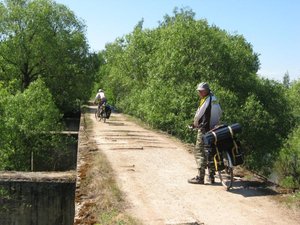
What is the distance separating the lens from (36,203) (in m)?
11.9

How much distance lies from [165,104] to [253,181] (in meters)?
14.6

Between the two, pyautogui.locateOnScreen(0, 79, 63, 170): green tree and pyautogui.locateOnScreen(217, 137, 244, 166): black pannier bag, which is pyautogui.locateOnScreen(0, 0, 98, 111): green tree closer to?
pyautogui.locateOnScreen(0, 79, 63, 170): green tree

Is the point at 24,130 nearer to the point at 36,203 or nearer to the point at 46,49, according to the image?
the point at 36,203

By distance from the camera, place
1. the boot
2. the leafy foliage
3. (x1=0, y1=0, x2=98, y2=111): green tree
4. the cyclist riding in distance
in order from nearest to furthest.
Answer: the boot → the cyclist riding in distance → the leafy foliage → (x1=0, y1=0, x2=98, y2=111): green tree

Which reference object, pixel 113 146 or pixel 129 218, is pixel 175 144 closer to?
Result: pixel 113 146

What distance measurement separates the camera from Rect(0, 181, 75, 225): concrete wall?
453 inches

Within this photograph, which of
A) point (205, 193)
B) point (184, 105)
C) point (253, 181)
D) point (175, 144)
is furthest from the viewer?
point (184, 105)

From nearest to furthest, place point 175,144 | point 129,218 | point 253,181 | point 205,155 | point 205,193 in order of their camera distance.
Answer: point 129,218 < point 205,193 < point 205,155 < point 253,181 < point 175,144

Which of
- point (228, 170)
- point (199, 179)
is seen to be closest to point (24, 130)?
point (199, 179)

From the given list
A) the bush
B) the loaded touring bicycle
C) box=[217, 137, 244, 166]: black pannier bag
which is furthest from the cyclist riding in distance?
box=[217, 137, 244, 166]: black pannier bag

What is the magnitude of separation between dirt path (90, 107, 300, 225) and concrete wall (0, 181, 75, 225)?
177 centimetres

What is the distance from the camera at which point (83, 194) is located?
7.86m

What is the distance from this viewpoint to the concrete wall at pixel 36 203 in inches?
453

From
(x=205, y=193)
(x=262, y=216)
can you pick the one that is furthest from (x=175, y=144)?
(x=262, y=216)
